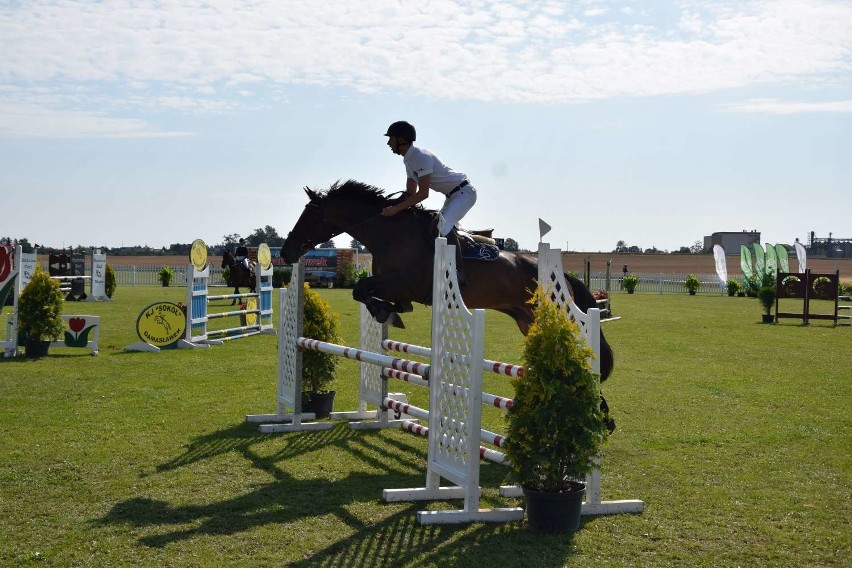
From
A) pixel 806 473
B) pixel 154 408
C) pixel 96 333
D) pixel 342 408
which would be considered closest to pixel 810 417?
A: pixel 806 473

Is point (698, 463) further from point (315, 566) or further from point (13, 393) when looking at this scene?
point (13, 393)

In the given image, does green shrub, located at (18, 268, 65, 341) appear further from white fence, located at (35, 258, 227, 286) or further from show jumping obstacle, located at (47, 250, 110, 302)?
white fence, located at (35, 258, 227, 286)

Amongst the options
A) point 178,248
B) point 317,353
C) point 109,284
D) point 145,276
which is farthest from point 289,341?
point 178,248

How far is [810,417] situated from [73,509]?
238 inches

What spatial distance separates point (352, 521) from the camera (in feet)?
14.2

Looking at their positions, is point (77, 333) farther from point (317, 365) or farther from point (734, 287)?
point (734, 287)

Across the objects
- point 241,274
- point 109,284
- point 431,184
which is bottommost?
point 109,284

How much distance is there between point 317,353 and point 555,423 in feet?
11.2

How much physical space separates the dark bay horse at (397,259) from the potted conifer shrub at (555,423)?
5.51 feet

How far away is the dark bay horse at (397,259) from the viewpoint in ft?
20.2

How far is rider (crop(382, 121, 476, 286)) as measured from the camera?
606 centimetres

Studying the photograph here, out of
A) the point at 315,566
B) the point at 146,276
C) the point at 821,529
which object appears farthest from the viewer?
the point at 146,276

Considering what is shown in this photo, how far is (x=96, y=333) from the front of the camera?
11.6m

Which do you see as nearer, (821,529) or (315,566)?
(315,566)
